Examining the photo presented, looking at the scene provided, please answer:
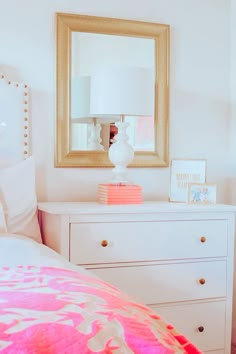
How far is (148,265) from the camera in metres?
2.32

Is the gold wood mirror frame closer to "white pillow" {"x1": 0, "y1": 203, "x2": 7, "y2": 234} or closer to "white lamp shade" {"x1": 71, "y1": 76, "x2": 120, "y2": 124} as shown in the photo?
"white lamp shade" {"x1": 71, "y1": 76, "x2": 120, "y2": 124}

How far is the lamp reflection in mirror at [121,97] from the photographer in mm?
2402

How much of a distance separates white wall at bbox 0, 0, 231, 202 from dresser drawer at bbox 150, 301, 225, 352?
68cm

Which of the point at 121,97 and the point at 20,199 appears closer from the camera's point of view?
the point at 20,199

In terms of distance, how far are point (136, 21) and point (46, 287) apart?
1973 millimetres

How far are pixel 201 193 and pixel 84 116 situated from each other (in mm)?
719

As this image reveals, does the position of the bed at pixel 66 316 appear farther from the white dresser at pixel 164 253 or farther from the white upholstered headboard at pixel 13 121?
the white upholstered headboard at pixel 13 121

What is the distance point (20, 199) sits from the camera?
2.30m

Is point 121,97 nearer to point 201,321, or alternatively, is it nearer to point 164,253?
point 164,253

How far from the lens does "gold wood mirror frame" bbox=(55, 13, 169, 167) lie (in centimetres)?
259

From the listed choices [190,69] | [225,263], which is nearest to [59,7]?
[190,69]

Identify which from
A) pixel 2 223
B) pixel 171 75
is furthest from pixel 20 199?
pixel 171 75

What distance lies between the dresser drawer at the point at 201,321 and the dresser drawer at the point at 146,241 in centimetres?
24

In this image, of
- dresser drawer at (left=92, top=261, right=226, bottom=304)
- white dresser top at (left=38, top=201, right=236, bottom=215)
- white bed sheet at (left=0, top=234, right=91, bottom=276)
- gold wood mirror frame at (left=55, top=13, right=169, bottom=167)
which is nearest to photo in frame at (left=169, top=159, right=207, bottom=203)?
gold wood mirror frame at (left=55, top=13, right=169, bottom=167)
